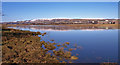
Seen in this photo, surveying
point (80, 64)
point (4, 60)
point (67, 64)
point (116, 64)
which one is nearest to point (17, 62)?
point (4, 60)

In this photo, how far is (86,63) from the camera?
15125 millimetres

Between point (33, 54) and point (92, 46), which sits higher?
point (33, 54)

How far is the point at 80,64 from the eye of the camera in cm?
1470

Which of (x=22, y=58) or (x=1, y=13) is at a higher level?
(x=1, y=13)

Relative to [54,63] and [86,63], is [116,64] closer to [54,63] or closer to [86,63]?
[86,63]

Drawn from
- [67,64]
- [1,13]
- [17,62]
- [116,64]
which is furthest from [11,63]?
[1,13]

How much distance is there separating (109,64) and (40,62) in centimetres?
920

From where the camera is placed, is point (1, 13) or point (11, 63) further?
point (1, 13)

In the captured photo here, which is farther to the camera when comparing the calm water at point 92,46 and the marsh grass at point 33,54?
the calm water at point 92,46

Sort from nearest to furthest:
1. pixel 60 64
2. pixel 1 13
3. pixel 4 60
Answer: pixel 60 64
pixel 4 60
pixel 1 13

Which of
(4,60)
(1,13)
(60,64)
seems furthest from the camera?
(1,13)

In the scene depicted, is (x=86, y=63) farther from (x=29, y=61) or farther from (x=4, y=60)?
(x=4, y=60)

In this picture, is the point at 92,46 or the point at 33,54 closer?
the point at 33,54

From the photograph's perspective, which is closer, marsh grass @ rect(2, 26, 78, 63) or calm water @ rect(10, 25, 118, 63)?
marsh grass @ rect(2, 26, 78, 63)
